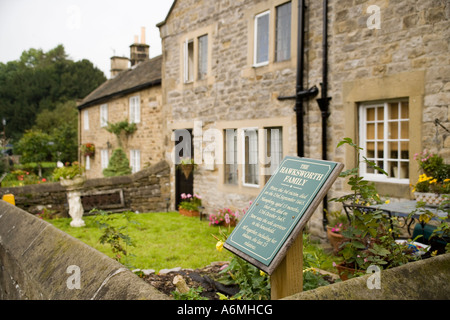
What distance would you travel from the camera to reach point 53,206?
11.1 meters

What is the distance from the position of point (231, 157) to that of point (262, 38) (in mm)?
3325

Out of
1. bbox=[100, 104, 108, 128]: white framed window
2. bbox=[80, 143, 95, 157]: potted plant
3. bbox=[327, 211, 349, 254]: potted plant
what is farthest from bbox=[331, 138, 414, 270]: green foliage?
bbox=[80, 143, 95, 157]: potted plant

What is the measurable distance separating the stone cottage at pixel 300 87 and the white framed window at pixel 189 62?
0.03 meters

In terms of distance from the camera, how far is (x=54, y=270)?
124 inches

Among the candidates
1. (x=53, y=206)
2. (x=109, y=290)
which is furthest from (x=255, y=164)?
(x=109, y=290)

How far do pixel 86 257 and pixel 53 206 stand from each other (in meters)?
9.00

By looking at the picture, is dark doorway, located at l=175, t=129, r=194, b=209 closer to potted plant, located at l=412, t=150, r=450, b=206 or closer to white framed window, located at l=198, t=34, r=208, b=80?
white framed window, located at l=198, t=34, r=208, b=80

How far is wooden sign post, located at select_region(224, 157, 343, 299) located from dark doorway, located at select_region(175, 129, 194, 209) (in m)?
9.51

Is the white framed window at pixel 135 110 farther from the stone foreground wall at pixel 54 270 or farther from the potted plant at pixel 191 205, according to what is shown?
the stone foreground wall at pixel 54 270

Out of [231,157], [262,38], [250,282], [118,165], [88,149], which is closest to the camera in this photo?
[250,282]

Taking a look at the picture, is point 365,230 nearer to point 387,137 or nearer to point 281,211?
point 281,211

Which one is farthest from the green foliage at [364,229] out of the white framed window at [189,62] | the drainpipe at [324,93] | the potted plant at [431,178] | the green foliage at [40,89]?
the green foliage at [40,89]

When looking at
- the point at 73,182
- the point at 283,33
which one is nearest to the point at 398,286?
the point at 283,33
